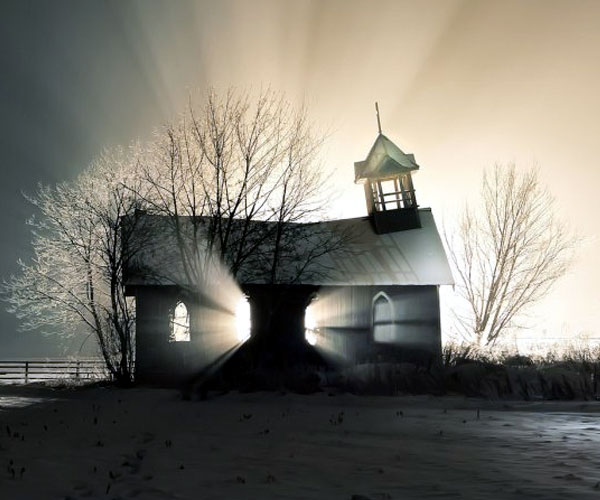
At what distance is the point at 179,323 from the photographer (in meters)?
25.7

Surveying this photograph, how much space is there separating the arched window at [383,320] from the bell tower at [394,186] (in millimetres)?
4367

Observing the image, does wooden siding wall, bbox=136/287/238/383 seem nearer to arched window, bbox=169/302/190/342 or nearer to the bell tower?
arched window, bbox=169/302/190/342

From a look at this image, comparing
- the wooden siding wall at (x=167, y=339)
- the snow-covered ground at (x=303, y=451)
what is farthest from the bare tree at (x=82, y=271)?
the snow-covered ground at (x=303, y=451)

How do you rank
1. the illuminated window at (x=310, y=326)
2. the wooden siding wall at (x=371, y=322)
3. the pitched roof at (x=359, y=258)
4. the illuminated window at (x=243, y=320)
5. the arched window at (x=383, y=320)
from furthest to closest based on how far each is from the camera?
1. the arched window at (x=383, y=320)
2. the wooden siding wall at (x=371, y=322)
3. the illuminated window at (x=310, y=326)
4. the illuminated window at (x=243, y=320)
5. the pitched roof at (x=359, y=258)

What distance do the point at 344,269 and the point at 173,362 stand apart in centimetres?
885

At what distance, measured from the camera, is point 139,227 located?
2422cm

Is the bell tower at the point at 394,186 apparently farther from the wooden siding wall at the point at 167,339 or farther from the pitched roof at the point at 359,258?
the wooden siding wall at the point at 167,339

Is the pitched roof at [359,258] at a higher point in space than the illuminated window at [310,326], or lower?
higher

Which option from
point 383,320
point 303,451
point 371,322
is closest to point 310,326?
point 371,322

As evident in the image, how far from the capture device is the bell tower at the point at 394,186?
3083cm

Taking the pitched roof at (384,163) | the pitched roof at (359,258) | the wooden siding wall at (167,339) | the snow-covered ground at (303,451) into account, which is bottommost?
the snow-covered ground at (303,451)

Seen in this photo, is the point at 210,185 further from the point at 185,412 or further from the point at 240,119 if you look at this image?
the point at 185,412

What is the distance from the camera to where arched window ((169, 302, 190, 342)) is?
83.9ft

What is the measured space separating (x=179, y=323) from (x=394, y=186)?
13625mm
